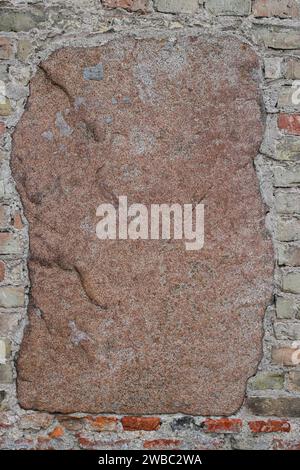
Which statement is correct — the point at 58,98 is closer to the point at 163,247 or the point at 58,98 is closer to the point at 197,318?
the point at 163,247

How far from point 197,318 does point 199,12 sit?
0.99 m

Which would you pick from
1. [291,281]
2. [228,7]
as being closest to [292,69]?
[228,7]

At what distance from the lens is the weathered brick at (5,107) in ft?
6.13

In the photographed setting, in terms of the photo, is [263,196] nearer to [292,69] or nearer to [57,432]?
[292,69]

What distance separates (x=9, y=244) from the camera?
1.88 meters

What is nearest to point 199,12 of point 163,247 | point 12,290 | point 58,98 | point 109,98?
point 109,98

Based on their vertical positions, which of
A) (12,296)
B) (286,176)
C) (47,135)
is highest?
(47,135)

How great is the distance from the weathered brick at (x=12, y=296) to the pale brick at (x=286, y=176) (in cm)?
90

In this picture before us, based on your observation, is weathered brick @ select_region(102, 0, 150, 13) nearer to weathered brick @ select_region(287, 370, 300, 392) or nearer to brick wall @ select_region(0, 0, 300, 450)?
brick wall @ select_region(0, 0, 300, 450)

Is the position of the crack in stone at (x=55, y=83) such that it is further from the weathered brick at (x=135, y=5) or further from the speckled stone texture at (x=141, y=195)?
the weathered brick at (x=135, y=5)

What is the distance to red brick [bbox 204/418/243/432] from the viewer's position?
1.92 meters

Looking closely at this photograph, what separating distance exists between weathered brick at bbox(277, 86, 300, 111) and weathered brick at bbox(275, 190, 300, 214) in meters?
0.27

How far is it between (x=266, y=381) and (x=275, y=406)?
0.30 ft

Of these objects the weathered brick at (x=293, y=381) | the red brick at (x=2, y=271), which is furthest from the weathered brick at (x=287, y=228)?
the red brick at (x=2, y=271)
